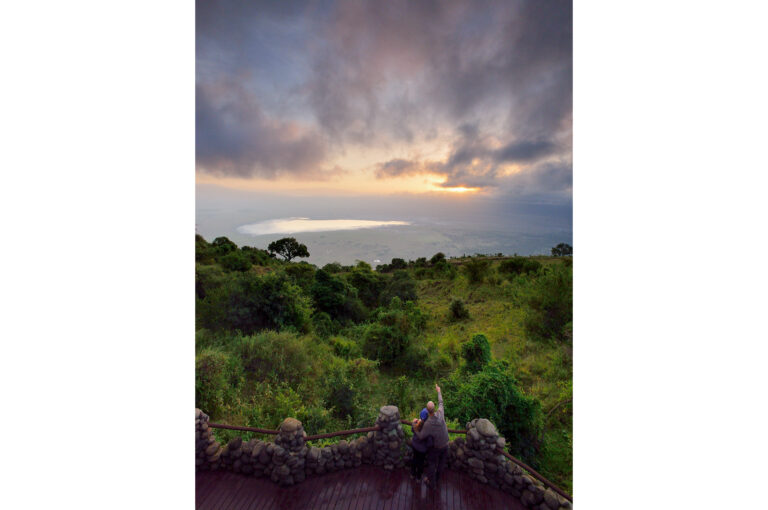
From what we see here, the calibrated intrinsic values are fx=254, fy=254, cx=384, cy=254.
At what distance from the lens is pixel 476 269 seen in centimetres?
1058

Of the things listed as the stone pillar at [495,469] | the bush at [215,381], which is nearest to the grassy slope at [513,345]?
the stone pillar at [495,469]

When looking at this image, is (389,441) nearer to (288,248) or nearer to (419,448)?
(419,448)

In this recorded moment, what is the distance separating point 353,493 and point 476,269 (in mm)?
8892

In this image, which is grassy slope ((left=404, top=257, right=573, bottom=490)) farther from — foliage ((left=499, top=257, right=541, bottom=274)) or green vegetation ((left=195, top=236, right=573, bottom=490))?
foliage ((left=499, top=257, right=541, bottom=274))

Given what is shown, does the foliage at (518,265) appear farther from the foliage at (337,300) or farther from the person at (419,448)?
the person at (419,448)

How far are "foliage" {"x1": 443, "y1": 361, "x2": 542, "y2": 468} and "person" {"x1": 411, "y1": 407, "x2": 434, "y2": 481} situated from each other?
211cm

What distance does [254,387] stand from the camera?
6.17m

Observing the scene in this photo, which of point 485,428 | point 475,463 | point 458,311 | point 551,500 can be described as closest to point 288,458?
point 475,463

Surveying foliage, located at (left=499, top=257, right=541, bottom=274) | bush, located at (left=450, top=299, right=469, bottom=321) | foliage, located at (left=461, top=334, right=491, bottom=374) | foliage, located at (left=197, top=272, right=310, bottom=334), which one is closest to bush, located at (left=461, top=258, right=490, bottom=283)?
foliage, located at (left=499, top=257, right=541, bottom=274)

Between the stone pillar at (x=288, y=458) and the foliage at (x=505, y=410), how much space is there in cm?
310

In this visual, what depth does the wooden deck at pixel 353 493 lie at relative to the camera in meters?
2.99

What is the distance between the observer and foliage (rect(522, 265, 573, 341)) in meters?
8.28
